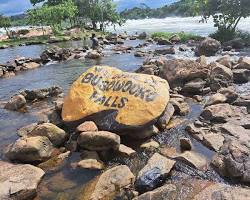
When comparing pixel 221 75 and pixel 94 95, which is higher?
pixel 94 95

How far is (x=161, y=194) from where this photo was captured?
346 inches

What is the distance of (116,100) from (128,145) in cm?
197

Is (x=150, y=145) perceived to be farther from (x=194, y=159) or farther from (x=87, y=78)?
(x=87, y=78)

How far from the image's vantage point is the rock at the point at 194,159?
10.2m

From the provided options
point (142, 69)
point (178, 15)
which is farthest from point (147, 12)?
point (142, 69)

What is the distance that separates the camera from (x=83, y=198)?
921cm

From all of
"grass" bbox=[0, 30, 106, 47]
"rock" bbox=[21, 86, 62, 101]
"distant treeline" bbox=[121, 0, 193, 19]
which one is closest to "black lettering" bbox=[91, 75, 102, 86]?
"rock" bbox=[21, 86, 62, 101]

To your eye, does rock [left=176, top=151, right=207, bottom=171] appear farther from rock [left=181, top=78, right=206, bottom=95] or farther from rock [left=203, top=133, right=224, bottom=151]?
rock [left=181, top=78, right=206, bottom=95]

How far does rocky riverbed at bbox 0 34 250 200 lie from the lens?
9.41 metres

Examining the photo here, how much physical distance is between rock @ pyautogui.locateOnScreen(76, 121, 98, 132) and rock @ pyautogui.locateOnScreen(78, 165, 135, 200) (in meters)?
2.33

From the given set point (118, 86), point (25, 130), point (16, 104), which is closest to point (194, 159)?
point (118, 86)

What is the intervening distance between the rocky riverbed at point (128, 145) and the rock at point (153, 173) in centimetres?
3

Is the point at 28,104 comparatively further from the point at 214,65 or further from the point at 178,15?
the point at 178,15

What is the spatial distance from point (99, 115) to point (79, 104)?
3.29ft
